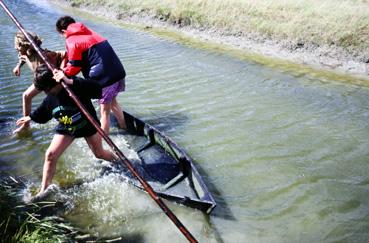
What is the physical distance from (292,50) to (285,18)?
2.22 metres

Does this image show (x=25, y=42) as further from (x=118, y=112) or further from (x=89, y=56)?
(x=118, y=112)

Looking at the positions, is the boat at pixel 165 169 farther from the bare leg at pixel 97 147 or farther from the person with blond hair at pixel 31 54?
the person with blond hair at pixel 31 54

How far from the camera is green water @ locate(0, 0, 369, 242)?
556 cm

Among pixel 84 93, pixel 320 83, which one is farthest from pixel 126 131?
pixel 320 83

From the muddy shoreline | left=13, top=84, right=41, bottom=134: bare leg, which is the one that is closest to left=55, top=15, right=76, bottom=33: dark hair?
left=13, top=84, right=41, bottom=134: bare leg

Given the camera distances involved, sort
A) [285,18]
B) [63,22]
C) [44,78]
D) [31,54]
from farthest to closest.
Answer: [285,18] < [63,22] < [31,54] < [44,78]

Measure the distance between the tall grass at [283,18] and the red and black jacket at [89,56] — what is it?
11.3 metres

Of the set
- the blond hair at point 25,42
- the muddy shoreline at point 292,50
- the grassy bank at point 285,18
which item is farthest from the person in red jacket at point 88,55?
the grassy bank at point 285,18

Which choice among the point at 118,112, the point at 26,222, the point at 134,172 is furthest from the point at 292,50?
the point at 26,222

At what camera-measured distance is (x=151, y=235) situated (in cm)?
529

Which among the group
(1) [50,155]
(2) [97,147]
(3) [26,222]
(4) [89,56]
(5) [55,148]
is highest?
(4) [89,56]

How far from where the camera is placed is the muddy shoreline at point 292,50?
14.1 meters

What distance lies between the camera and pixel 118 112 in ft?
26.2

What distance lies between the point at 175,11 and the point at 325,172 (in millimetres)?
16794
